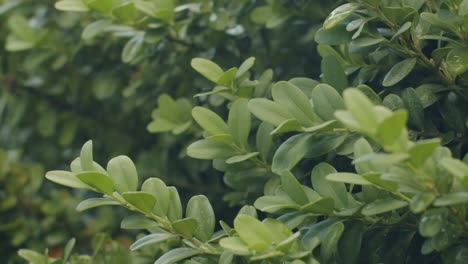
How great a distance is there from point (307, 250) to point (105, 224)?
1.25m

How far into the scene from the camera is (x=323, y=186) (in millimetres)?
1129

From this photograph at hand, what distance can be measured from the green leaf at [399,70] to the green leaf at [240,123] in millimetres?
255

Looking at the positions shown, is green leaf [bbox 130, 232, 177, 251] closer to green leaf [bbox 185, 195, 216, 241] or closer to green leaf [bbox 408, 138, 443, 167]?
green leaf [bbox 185, 195, 216, 241]

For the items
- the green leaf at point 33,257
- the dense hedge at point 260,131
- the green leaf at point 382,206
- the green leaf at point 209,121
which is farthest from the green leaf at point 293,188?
the green leaf at point 33,257

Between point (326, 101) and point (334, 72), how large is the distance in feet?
0.49

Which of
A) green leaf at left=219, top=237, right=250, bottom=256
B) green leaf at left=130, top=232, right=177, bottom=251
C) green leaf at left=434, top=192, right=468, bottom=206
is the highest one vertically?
green leaf at left=434, top=192, right=468, bottom=206

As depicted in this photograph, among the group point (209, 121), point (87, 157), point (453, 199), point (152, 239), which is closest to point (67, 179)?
point (87, 157)

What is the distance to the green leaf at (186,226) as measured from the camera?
3.65 feet

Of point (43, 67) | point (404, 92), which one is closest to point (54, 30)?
point (43, 67)

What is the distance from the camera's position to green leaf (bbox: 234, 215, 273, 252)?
1003 mm

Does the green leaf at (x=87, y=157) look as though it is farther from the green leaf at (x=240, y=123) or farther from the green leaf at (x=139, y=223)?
the green leaf at (x=240, y=123)

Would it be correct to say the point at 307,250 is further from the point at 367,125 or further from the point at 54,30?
the point at 54,30

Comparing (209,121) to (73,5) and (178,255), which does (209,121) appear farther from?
(73,5)

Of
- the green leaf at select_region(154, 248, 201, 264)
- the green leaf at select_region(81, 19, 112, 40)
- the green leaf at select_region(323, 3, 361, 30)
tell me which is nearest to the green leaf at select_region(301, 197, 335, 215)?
the green leaf at select_region(154, 248, 201, 264)
